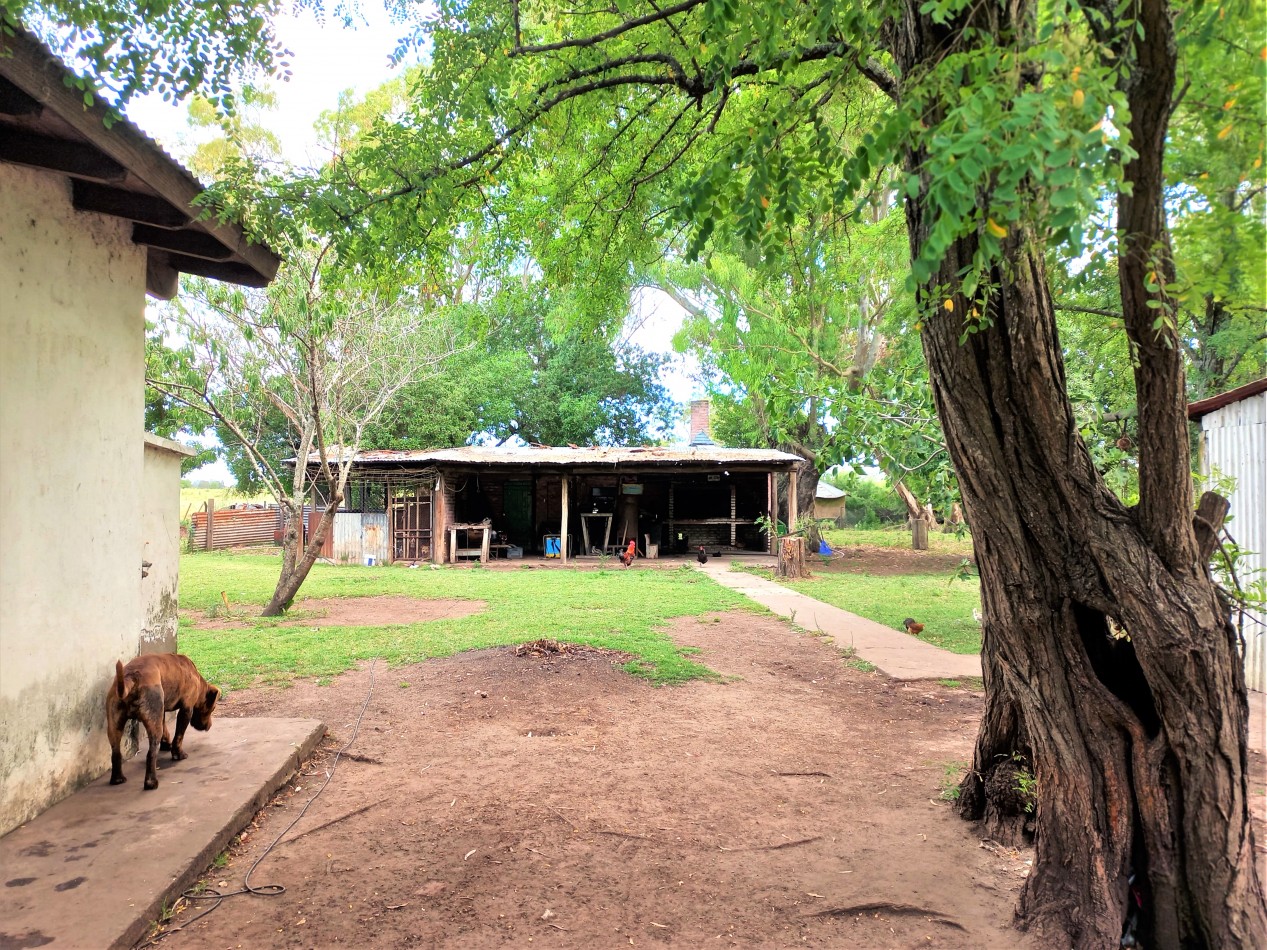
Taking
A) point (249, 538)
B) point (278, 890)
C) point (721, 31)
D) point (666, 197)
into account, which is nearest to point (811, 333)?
point (666, 197)

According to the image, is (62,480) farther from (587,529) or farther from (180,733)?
(587,529)

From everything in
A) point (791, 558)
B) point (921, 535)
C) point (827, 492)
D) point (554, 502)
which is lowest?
point (791, 558)

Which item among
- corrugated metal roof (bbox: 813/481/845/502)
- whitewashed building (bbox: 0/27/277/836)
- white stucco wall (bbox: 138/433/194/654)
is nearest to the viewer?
whitewashed building (bbox: 0/27/277/836)

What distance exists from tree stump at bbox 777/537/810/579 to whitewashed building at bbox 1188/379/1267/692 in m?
9.79

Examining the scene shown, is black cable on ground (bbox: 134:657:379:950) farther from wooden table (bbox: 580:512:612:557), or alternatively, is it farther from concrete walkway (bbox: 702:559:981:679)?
wooden table (bbox: 580:512:612:557)

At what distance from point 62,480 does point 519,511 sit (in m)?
19.4

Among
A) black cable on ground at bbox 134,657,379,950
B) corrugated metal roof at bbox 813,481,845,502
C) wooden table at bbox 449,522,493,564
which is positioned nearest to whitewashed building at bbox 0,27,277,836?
black cable on ground at bbox 134,657,379,950

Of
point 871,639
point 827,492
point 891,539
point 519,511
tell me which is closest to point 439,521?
point 519,511

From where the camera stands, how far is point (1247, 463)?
5734mm

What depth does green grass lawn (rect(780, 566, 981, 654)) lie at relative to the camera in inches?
368

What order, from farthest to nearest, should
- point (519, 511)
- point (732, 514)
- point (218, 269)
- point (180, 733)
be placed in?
point (519, 511) < point (732, 514) < point (218, 269) < point (180, 733)

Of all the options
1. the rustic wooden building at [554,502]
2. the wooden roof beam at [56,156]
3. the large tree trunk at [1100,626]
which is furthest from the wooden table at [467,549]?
the large tree trunk at [1100,626]

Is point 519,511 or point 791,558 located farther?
point 519,511

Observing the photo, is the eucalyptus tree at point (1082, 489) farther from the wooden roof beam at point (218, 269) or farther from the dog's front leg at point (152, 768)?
the dog's front leg at point (152, 768)
